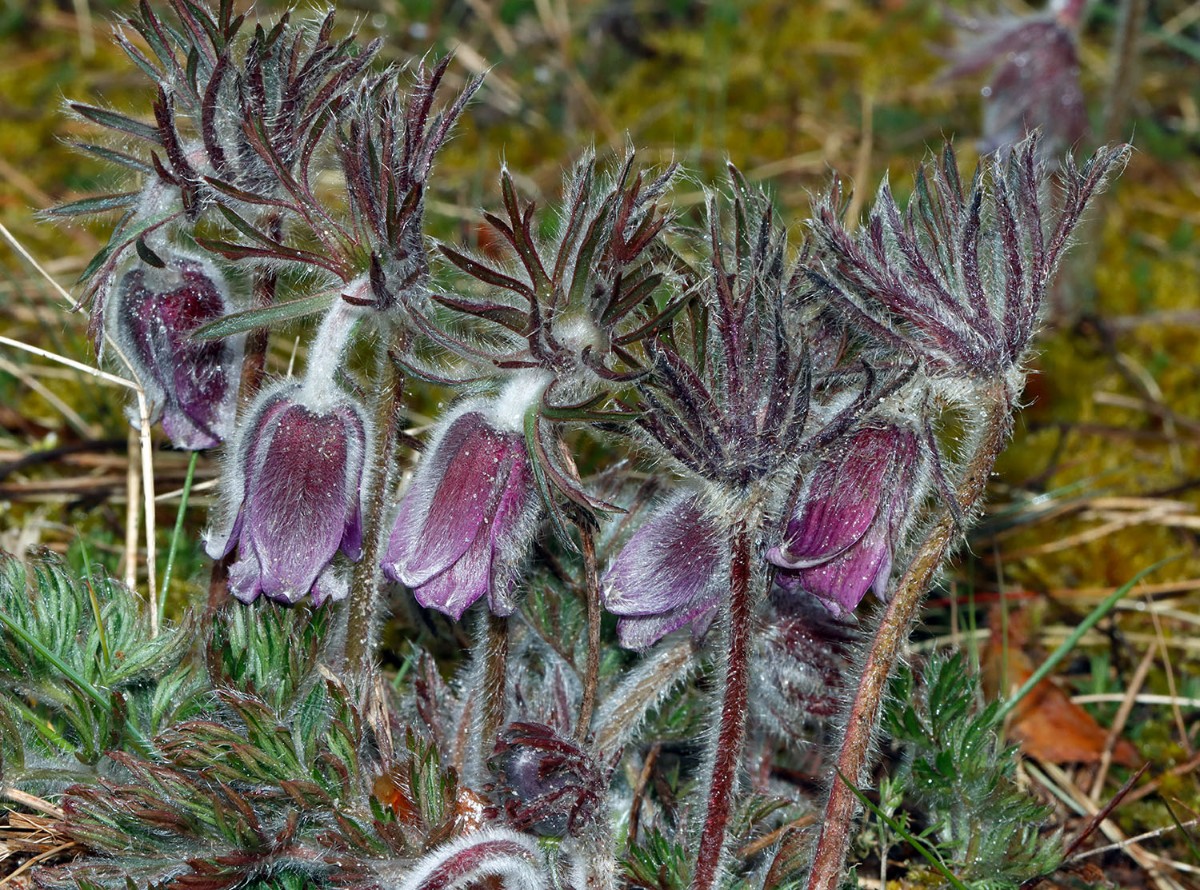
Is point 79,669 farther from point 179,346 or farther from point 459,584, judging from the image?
point 459,584

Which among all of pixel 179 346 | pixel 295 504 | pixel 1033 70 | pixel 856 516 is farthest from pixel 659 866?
pixel 1033 70

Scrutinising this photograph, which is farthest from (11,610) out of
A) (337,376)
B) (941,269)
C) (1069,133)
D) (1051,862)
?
(1069,133)


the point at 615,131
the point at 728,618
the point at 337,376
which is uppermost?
the point at 615,131

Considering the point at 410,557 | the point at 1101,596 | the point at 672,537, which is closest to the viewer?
the point at 410,557

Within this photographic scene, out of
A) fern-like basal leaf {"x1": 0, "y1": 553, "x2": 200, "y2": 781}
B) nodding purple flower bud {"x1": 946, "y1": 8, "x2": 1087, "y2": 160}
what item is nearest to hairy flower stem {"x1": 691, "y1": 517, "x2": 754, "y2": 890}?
fern-like basal leaf {"x1": 0, "y1": 553, "x2": 200, "y2": 781}

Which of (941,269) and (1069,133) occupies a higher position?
(1069,133)

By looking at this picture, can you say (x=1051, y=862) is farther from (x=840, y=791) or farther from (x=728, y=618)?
(x=728, y=618)

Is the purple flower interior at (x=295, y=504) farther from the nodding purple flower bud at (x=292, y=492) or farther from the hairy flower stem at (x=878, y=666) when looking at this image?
the hairy flower stem at (x=878, y=666)
